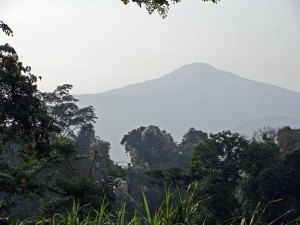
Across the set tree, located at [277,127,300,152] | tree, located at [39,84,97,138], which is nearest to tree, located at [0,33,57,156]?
tree, located at [39,84,97,138]

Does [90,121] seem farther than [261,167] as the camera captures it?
Yes

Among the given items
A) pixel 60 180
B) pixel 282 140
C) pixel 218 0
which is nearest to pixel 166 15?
pixel 218 0

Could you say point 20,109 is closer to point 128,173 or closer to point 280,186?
point 280,186

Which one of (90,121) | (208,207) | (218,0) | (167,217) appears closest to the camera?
(167,217)

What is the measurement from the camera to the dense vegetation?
5066 millimetres

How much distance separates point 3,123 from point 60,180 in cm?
582

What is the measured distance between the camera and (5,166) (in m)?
13.5

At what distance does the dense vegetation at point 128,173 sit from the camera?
5.07 m

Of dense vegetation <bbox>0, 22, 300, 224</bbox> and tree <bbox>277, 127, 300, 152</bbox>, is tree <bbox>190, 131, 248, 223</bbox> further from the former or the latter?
tree <bbox>277, 127, 300, 152</bbox>

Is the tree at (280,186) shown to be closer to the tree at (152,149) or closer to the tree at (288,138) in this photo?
the tree at (288,138)

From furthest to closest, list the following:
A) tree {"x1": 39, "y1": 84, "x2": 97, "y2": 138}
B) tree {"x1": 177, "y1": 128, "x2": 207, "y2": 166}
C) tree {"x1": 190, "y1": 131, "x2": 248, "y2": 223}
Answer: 1. tree {"x1": 177, "y1": 128, "x2": 207, "y2": 166}
2. tree {"x1": 39, "y1": 84, "x2": 97, "y2": 138}
3. tree {"x1": 190, "y1": 131, "x2": 248, "y2": 223}

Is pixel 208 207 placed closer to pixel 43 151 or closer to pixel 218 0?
pixel 43 151

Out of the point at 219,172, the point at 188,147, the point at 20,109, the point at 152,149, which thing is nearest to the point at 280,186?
the point at 219,172

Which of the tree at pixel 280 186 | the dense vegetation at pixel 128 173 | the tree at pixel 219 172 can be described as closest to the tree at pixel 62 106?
the dense vegetation at pixel 128 173
